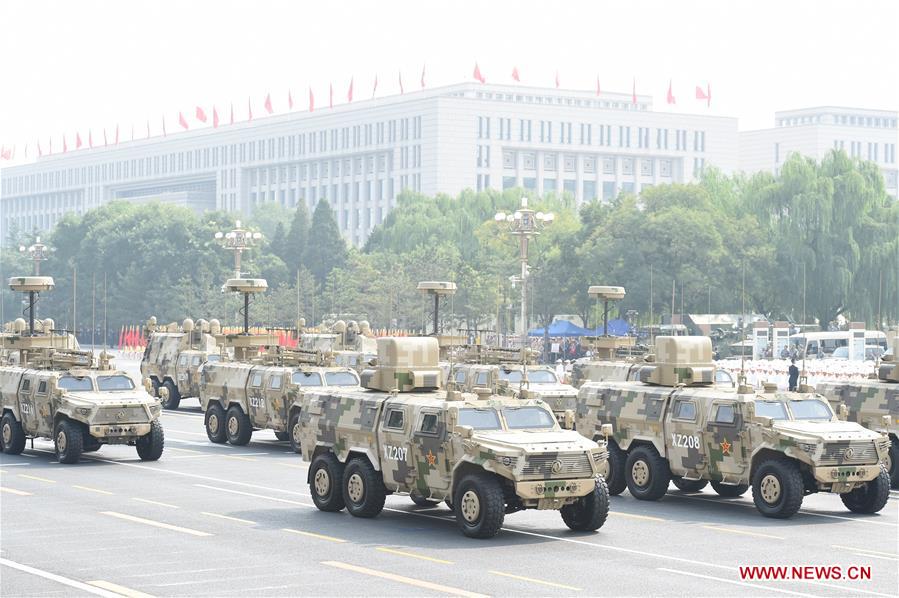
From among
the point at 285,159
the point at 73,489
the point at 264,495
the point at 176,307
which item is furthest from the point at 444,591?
the point at 285,159

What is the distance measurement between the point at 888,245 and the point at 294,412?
52.2 metres

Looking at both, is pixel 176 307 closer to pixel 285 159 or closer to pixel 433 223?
pixel 433 223

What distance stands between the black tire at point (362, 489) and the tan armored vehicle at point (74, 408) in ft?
29.8

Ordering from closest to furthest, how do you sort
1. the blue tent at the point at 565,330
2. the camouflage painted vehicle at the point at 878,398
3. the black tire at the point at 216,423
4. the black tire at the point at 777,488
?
the black tire at the point at 777,488, the camouflage painted vehicle at the point at 878,398, the black tire at the point at 216,423, the blue tent at the point at 565,330

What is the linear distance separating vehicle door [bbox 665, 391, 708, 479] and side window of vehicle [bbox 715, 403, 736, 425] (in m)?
0.38

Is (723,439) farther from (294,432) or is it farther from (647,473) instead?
(294,432)

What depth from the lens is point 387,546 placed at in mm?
19266

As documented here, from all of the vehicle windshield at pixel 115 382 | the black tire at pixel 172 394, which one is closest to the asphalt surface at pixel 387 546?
the vehicle windshield at pixel 115 382

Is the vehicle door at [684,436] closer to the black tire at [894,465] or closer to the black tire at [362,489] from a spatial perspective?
the black tire at [894,465]

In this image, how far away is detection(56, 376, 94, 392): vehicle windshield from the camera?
3122 cm

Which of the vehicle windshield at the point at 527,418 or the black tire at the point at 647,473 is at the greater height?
the vehicle windshield at the point at 527,418

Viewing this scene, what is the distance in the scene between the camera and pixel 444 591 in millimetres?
16156

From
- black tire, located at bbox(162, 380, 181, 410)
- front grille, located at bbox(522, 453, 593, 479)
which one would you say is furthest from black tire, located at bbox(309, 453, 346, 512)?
black tire, located at bbox(162, 380, 181, 410)

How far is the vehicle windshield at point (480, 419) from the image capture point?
20828 millimetres
